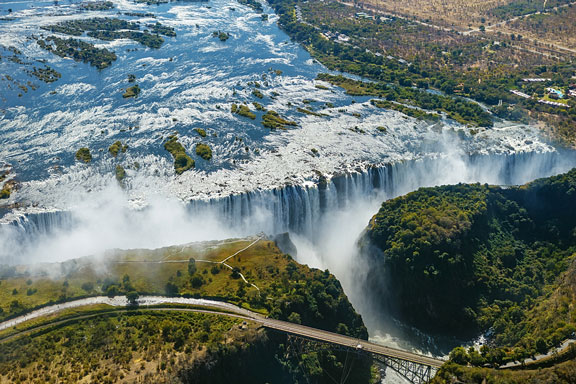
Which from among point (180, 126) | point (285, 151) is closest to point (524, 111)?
point (285, 151)

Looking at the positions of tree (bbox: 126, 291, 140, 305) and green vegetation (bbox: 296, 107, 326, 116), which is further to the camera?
green vegetation (bbox: 296, 107, 326, 116)

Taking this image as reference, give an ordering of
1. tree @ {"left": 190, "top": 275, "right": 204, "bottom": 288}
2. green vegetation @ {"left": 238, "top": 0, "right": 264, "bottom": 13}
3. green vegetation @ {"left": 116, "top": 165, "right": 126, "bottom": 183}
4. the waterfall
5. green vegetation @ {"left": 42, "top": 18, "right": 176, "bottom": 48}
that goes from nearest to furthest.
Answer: tree @ {"left": 190, "top": 275, "right": 204, "bottom": 288} < the waterfall < green vegetation @ {"left": 116, "top": 165, "right": 126, "bottom": 183} < green vegetation @ {"left": 42, "top": 18, "right": 176, "bottom": 48} < green vegetation @ {"left": 238, "top": 0, "right": 264, "bottom": 13}

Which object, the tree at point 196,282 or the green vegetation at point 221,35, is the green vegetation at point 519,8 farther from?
the tree at point 196,282

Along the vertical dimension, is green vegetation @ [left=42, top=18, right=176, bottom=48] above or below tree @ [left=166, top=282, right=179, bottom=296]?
above


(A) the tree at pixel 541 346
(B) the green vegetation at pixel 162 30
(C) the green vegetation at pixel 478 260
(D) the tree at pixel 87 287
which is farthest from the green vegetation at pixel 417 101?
(D) the tree at pixel 87 287

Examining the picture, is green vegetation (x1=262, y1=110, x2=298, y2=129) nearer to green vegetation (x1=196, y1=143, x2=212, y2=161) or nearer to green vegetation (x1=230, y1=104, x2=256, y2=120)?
green vegetation (x1=230, y1=104, x2=256, y2=120)

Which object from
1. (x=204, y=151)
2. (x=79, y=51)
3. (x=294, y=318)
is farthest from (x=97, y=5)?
(x=294, y=318)

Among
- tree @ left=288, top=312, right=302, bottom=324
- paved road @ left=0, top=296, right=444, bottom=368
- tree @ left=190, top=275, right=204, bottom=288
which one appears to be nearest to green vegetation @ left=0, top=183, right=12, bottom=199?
paved road @ left=0, top=296, right=444, bottom=368

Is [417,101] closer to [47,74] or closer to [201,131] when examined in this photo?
[201,131]
